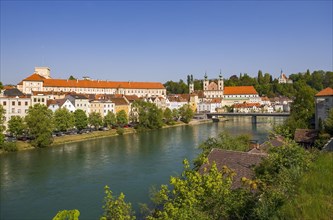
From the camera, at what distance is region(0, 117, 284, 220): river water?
45.4 feet

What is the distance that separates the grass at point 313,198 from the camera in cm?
379

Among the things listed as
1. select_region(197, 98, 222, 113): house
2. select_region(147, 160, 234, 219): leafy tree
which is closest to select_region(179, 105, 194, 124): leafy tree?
select_region(197, 98, 222, 113): house

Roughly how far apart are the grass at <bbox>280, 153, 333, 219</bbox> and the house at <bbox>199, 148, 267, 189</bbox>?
3976 millimetres

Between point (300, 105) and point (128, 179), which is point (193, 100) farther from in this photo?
point (128, 179)

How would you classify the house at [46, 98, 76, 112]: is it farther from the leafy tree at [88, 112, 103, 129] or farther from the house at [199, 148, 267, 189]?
the house at [199, 148, 267, 189]

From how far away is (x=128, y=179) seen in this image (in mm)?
17406

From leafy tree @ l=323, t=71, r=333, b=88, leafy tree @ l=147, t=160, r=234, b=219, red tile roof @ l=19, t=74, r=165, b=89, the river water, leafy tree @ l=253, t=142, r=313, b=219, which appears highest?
leafy tree @ l=323, t=71, r=333, b=88

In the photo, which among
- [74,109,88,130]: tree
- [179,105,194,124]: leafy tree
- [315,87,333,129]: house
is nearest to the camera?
[315,87,333,129]: house

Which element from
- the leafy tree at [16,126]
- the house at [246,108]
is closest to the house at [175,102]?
the house at [246,108]

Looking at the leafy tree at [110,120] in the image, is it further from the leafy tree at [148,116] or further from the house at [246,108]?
the house at [246,108]

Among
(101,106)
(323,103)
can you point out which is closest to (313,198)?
(323,103)

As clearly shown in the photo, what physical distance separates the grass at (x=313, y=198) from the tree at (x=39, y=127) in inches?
1063

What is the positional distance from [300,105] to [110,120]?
22.2 m

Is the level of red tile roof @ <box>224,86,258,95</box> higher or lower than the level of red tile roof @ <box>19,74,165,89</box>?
lower
